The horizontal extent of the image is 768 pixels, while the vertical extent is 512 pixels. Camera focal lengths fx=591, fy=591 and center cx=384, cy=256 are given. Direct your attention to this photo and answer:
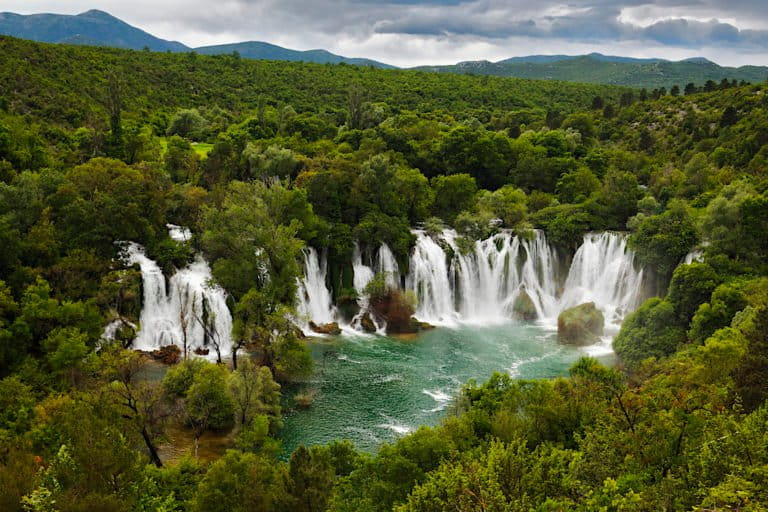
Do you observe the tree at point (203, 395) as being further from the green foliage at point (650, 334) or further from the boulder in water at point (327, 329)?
the green foliage at point (650, 334)

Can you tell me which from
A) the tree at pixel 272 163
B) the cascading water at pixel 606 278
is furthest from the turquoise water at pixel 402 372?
the tree at pixel 272 163

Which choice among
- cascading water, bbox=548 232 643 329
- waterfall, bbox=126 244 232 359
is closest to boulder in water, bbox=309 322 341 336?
waterfall, bbox=126 244 232 359

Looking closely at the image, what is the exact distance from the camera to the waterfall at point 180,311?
36.4 metres

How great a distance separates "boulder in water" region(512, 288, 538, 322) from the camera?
46750mm

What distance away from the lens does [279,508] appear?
1661 centimetres

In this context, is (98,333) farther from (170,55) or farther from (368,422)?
Result: (170,55)

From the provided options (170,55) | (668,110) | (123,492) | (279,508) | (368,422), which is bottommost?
(368,422)

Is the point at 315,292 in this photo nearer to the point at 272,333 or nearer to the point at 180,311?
the point at 180,311

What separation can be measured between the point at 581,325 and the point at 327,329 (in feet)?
57.5

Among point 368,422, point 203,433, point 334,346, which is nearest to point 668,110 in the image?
point 334,346

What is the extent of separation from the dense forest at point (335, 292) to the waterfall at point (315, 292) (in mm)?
971

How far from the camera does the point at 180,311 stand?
123 feet

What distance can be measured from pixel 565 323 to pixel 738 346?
56.3 feet

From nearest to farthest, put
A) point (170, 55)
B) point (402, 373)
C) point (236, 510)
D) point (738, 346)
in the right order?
1. point (236, 510)
2. point (738, 346)
3. point (402, 373)
4. point (170, 55)
